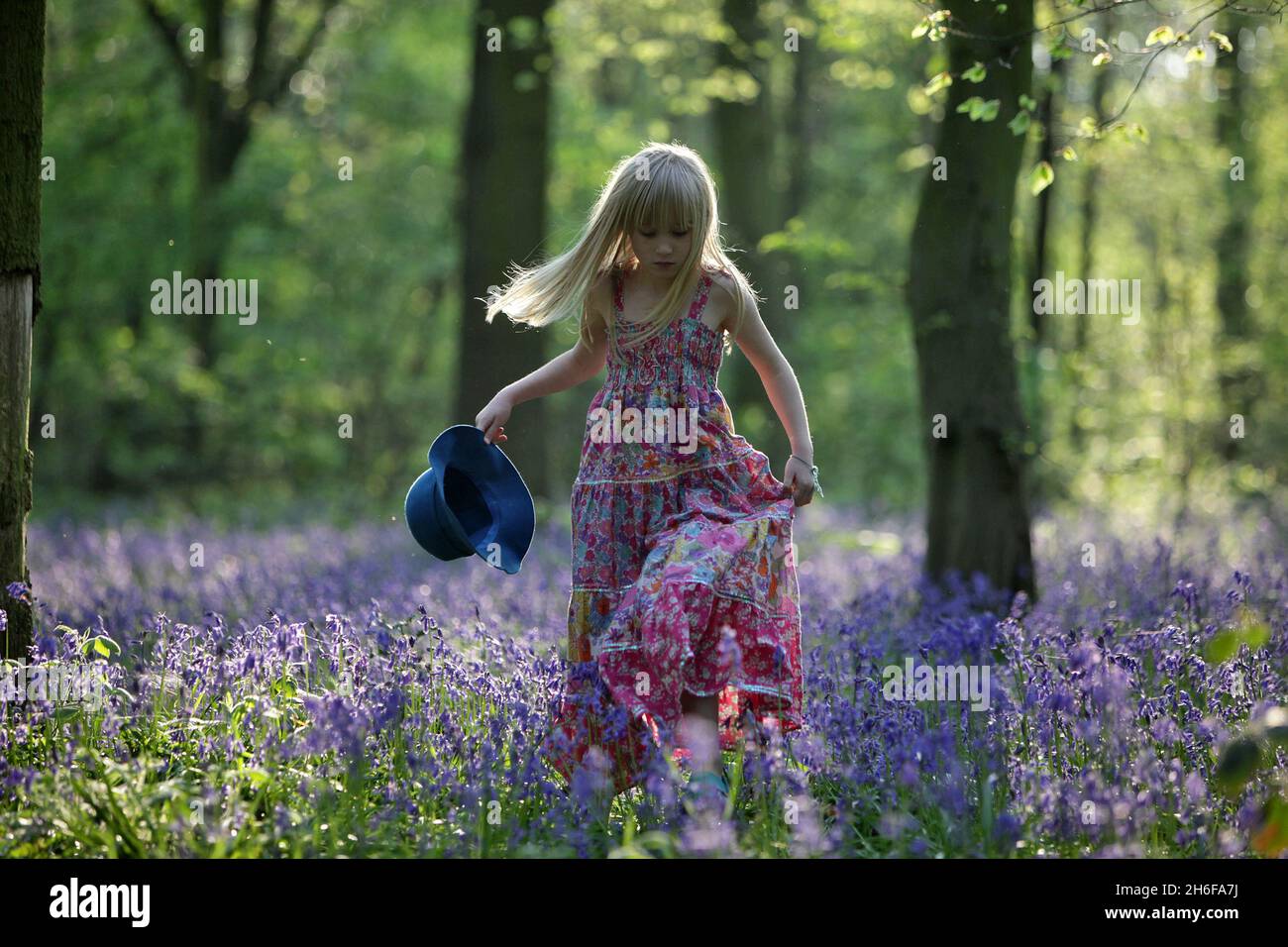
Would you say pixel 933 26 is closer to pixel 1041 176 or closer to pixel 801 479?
pixel 1041 176

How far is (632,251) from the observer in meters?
4.57

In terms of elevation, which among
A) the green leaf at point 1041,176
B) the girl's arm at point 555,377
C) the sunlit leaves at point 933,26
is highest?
the sunlit leaves at point 933,26

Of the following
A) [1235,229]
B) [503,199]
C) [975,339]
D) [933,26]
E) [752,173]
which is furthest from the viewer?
[1235,229]

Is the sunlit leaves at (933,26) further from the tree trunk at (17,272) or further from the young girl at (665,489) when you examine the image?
the tree trunk at (17,272)

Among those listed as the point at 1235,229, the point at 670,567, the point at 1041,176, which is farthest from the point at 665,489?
the point at 1235,229

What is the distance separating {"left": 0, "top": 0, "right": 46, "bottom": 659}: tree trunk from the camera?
4.77 m

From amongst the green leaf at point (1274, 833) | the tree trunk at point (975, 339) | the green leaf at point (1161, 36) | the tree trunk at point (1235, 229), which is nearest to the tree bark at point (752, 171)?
the tree trunk at point (975, 339)

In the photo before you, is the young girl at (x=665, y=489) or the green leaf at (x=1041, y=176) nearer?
the young girl at (x=665, y=489)

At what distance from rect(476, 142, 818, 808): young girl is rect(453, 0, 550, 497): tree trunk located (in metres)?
6.67

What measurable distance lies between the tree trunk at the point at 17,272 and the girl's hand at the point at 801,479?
271 centimetres

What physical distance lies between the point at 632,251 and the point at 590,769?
177cm

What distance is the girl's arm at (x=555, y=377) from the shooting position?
15.2ft
